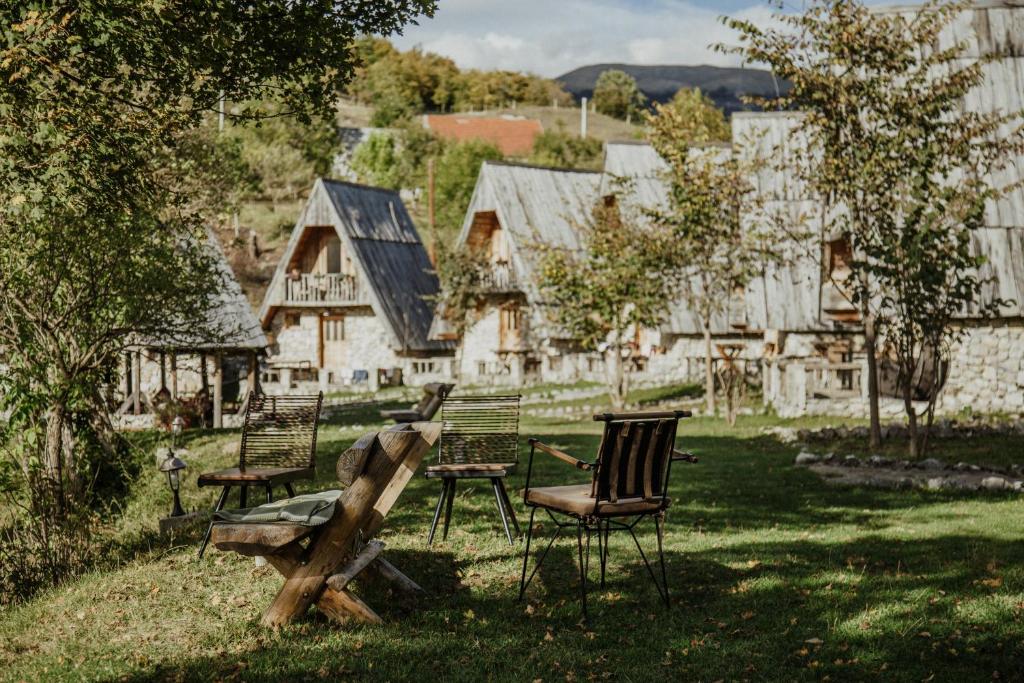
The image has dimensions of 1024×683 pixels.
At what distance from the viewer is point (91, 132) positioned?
9.16 m

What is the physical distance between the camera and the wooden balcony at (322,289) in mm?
35906

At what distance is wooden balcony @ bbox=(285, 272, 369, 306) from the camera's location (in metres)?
35.9

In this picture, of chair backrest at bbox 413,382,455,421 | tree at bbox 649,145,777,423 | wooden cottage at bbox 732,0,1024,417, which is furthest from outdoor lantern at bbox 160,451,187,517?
tree at bbox 649,145,777,423

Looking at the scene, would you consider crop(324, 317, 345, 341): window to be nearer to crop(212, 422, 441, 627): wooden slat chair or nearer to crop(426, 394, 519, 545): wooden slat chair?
crop(426, 394, 519, 545): wooden slat chair

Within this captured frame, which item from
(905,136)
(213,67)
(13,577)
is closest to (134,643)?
(13,577)

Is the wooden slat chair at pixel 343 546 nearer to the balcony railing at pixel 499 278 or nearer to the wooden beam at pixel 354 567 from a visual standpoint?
the wooden beam at pixel 354 567

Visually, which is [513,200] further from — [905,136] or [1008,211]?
[905,136]

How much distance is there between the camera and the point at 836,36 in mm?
15820

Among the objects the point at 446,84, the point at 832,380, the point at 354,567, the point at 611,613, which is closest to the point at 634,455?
the point at 611,613

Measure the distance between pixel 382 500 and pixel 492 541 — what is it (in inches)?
90.2

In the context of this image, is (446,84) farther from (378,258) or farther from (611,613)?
(611,613)

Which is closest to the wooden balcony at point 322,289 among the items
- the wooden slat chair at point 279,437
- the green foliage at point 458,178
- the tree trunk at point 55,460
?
the green foliage at point 458,178

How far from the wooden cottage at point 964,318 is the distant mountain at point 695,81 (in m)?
112

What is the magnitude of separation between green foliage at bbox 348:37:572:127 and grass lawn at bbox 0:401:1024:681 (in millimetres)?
79868
